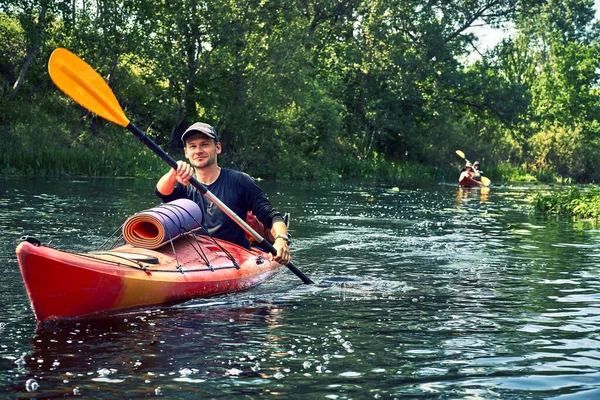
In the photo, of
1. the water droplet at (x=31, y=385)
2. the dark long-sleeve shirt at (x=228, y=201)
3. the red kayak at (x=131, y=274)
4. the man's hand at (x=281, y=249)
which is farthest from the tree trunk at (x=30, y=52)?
the water droplet at (x=31, y=385)

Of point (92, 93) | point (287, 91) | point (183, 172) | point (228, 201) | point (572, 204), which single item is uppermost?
point (287, 91)

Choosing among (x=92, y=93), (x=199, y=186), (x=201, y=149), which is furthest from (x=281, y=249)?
(x=92, y=93)

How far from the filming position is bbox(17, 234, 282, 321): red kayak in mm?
5152

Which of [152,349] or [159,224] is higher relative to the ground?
[159,224]

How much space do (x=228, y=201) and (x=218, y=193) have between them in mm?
107

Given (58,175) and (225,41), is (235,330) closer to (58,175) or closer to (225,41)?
(58,175)

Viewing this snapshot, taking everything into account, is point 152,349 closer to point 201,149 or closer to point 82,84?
point 201,149

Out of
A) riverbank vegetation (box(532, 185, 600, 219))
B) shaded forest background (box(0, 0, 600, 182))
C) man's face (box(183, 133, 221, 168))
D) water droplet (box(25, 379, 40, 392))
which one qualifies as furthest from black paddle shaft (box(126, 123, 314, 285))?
shaded forest background (box(0, 0, 600, 182))

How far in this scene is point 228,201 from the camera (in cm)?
692

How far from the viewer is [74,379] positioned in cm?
415

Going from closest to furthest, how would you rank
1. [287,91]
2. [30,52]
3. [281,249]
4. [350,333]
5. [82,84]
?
[350,333]
[82,84]
[281,249]
[30,52]
[287,91]

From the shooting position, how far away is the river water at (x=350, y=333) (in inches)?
164

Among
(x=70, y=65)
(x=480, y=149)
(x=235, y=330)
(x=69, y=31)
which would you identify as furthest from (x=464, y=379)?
(x=480, y=149)

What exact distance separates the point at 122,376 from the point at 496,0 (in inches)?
1583
